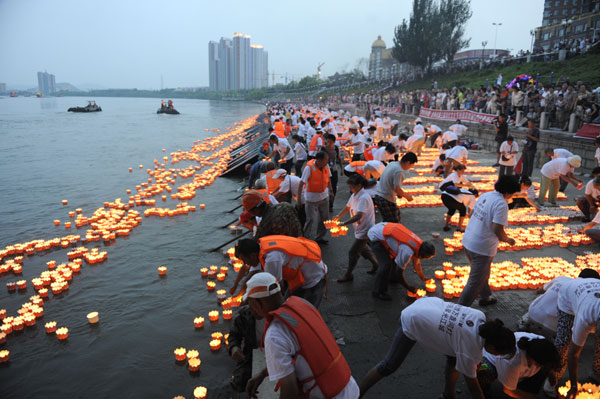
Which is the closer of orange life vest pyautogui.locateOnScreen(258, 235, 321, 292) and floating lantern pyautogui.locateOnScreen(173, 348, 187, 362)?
orange life vest pyautogui.locateOnScreen(258, 235, 321, 292)

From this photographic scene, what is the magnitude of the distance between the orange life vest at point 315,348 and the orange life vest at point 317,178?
15.7ft

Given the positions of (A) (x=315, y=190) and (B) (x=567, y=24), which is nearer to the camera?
(A) (x=315, y=190)

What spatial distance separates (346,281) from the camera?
639cm

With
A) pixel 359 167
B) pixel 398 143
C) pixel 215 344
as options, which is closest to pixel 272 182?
pixel 359 167

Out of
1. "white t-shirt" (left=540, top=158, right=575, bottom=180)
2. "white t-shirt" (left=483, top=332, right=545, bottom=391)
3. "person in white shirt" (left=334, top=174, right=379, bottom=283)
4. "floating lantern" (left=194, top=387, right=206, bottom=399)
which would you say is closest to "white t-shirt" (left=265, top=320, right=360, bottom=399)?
"white t-shirt" (left=483, top=332, right=545, bottom=391)

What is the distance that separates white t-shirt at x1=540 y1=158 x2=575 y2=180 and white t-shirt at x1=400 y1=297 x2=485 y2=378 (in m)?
7.97

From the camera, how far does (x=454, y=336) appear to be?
3.19m

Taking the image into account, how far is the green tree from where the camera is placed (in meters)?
53.8

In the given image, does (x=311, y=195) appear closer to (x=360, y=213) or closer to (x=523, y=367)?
(x=360, y=213)

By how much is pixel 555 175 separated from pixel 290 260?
8857mm

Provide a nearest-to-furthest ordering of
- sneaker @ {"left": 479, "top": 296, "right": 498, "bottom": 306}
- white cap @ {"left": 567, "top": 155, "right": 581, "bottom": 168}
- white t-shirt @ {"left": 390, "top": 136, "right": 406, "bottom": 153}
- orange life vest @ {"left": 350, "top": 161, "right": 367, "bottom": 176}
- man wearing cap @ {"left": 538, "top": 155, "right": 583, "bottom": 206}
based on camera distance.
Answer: sneaker @ {"left": 479, "top": 296, "right": 498, "bottom": 306} → orange life vest @ {"left": 350, "top": 161, "right": 367, "bottom": 176} → white cap @ {"left": 567, "top": 155, "right": 581, "bottom": 168} → man wearing cap @ {"left": 538, "top": 155, "right": 583, "bottom": 206} → white t-shirt @ {"left": 390, "top": 136, "right": 406, "bottom": 153}

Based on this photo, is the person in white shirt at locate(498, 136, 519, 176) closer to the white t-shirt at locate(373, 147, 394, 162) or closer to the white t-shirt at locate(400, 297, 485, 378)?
the white t-shirt at locate(373, 147, 394, 162)

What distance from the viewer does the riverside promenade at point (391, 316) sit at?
4.14m

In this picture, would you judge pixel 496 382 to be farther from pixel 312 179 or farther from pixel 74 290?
pixel 74 290
